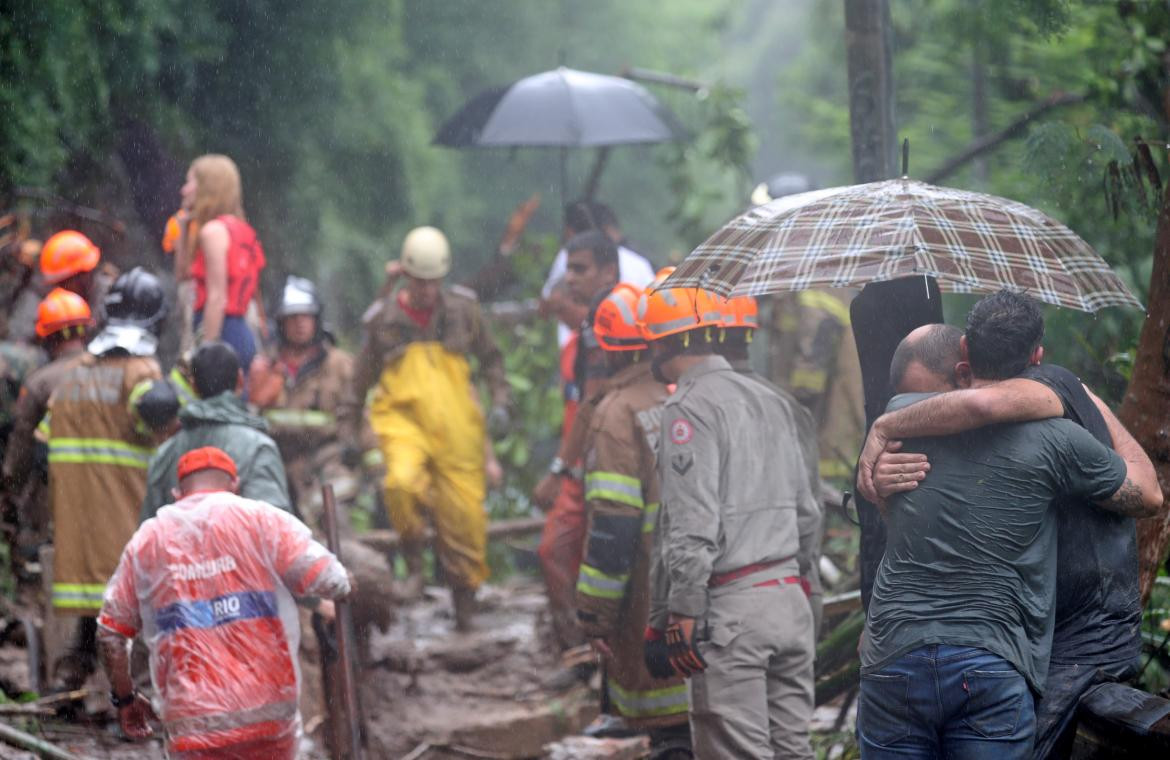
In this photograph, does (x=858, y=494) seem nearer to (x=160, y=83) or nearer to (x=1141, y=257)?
(x=1141, y=257)

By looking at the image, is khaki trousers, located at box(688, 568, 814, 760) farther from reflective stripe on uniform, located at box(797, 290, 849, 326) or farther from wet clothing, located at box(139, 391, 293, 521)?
reflective stripe on uniform, located at box(797, 290, 849, 326)

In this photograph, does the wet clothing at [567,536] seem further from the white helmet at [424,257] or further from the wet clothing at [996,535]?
the wet clothing at [996,535]

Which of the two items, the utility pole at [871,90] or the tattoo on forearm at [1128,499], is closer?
the tattoo on forearm at [1128,499]

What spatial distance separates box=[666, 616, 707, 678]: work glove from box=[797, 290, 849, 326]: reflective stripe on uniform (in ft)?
14.7

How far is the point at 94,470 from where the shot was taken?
660cm

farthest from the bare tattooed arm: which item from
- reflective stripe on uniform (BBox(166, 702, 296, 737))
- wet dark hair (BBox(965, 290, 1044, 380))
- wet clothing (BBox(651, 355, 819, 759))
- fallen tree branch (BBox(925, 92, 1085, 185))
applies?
fallen tree branch (BBox(925, 92, 1085, 185))

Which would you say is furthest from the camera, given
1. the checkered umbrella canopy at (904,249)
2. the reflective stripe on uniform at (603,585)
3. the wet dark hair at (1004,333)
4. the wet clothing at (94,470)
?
the wet clothing at (94,470)

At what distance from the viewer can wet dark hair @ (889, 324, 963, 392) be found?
3.76m

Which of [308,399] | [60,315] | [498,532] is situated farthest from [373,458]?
[60,315]

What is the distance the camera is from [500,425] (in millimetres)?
8508

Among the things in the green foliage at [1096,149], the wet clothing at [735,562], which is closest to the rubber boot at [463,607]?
the green foliage at [1096,149]

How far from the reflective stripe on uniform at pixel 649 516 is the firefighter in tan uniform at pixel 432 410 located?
119 inches

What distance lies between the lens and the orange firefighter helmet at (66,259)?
24.9 feet

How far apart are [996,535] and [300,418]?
19.0 feet
